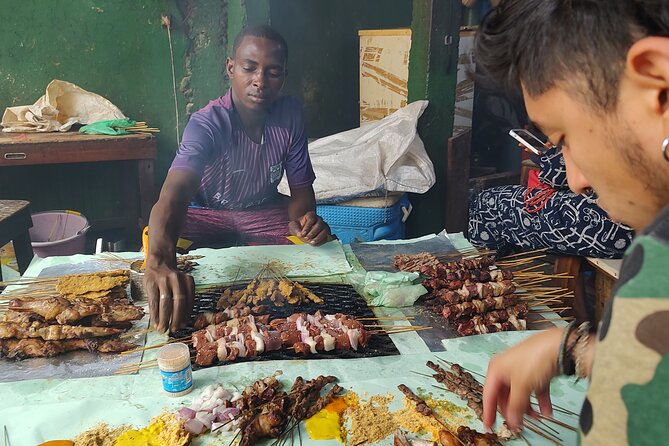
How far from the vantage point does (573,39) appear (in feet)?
3.63

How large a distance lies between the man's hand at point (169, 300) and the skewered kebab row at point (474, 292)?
1.55 m

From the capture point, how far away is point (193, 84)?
6.31 m

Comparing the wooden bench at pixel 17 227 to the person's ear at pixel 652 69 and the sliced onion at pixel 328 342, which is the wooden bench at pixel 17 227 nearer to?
the sliced onion at pixel 328 342

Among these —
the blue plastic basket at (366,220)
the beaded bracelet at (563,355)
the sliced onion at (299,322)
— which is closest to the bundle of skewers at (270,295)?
the sliced onion at (299,322)

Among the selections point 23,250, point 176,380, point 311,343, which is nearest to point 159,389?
point 176,380

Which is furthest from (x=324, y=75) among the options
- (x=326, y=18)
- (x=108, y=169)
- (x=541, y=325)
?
(x=541, y=325)

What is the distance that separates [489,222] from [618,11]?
179 inches

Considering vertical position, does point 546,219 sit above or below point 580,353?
below

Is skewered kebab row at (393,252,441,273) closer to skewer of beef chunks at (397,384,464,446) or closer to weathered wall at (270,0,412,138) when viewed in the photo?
skewer of beef chunks at (397,384,464,446)

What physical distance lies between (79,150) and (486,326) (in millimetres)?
4972

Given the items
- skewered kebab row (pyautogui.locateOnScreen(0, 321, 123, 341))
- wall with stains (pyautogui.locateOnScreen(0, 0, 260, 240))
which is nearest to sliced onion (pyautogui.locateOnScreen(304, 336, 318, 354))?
skewered kebab row (pyautogui.locateOnScreen(0, 321, 123, 341))

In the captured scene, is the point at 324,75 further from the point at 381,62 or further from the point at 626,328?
the point at 626,328

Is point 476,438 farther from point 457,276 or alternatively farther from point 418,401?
point 457,276

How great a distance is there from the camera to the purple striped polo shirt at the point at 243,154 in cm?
459
